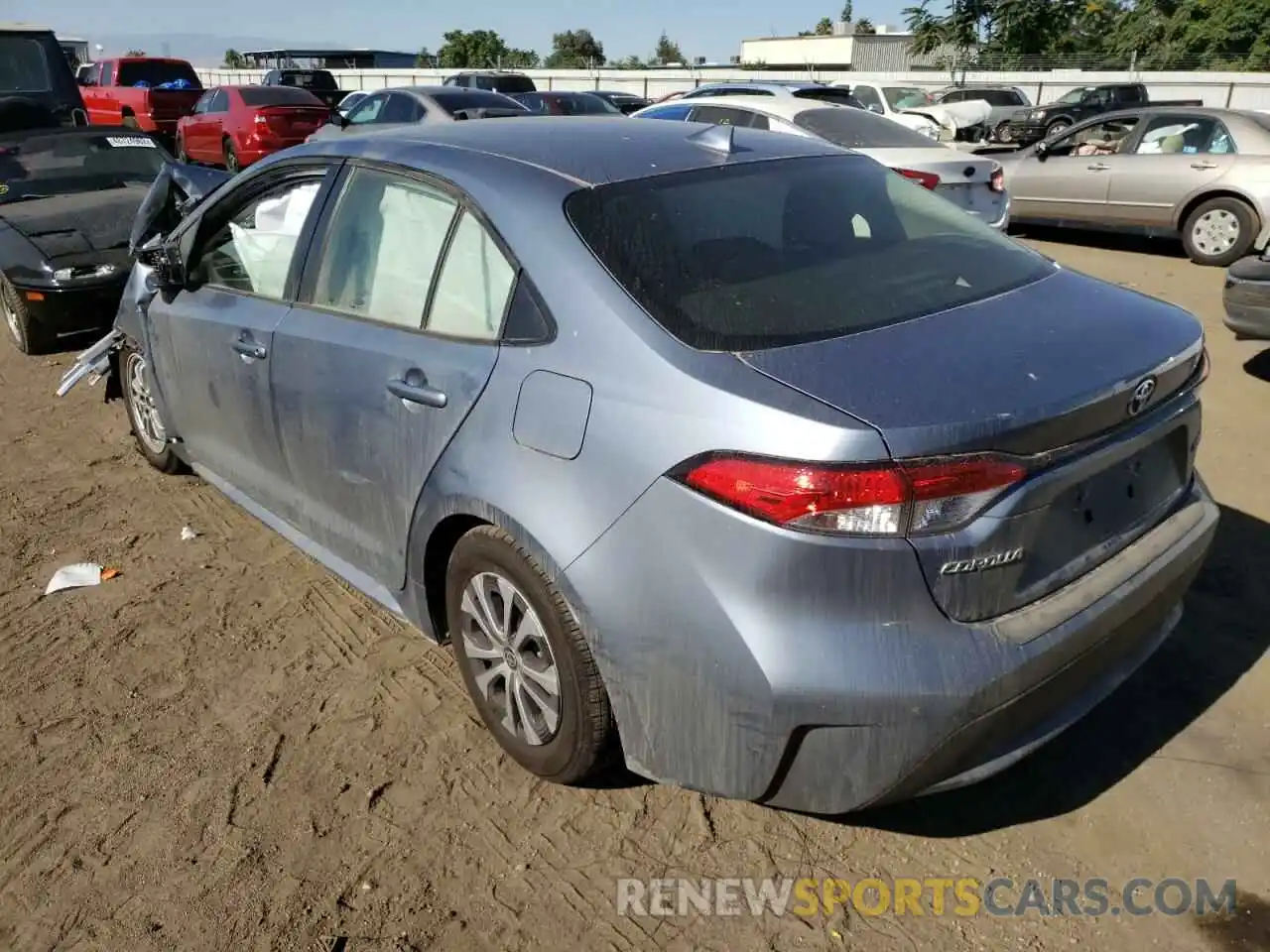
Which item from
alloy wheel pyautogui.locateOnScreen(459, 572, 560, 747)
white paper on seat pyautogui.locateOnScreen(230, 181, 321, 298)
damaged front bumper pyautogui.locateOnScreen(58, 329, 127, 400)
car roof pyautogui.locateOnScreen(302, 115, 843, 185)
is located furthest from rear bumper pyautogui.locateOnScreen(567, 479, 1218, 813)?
damaged front bumper pyautogui.locateOnScreen(58, 329, 127, 400)

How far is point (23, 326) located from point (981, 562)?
7.11 meters

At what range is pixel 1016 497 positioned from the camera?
2.07 m

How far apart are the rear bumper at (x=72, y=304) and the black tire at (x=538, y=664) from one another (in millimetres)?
5158

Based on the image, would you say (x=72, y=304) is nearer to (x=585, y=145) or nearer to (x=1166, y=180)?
(x=585, y=145)

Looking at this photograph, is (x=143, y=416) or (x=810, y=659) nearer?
(x=810, y=659)

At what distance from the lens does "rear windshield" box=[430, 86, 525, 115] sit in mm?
13305

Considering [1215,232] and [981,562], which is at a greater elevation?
[981,562]

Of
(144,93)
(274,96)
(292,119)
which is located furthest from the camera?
(144,93)

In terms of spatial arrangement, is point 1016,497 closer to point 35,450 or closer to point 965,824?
point 965,824

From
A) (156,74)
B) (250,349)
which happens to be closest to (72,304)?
(250,349)

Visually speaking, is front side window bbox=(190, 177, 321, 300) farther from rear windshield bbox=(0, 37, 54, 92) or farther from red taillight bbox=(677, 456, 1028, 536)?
rear windshield bbox=(0, 37, 54, 92)

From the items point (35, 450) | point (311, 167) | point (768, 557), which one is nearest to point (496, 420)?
point (768, 557)

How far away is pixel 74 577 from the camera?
4.02m

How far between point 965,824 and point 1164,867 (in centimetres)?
47
